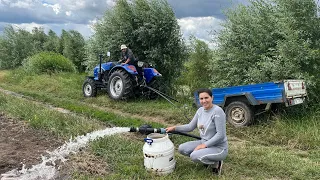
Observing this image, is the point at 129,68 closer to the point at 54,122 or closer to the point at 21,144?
the point at 54,122

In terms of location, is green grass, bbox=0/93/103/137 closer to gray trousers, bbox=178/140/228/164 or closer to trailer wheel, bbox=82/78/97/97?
gray trousers, bbox=178/140/228/164

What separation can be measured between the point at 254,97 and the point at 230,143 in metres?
1.18

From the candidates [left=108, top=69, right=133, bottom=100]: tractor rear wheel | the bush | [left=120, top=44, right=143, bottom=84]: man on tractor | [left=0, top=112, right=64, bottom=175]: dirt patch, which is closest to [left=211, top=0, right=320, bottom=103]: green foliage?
[left=120, top=44, right=143, bottom=84]: man on tractor

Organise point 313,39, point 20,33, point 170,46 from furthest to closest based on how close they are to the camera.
Result: point 20,33 < point 170,46 < point 313,39

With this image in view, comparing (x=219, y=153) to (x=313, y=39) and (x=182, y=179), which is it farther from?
(x=313, y=39)

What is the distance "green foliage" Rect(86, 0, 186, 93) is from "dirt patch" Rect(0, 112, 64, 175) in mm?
5526

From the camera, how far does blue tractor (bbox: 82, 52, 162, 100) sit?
366 inches

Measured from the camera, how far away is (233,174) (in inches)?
164

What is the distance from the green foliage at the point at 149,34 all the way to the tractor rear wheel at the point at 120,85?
1.78 metres

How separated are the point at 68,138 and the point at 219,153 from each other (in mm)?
2732

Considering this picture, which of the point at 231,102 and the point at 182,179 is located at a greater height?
the point at 231,102

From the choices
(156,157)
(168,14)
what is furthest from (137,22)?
(156,157)

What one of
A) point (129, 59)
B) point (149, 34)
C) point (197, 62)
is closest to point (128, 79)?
point (129, 59)

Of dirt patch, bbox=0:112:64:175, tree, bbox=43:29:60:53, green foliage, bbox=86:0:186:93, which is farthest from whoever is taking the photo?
tree, bbox=43:29:60:53
